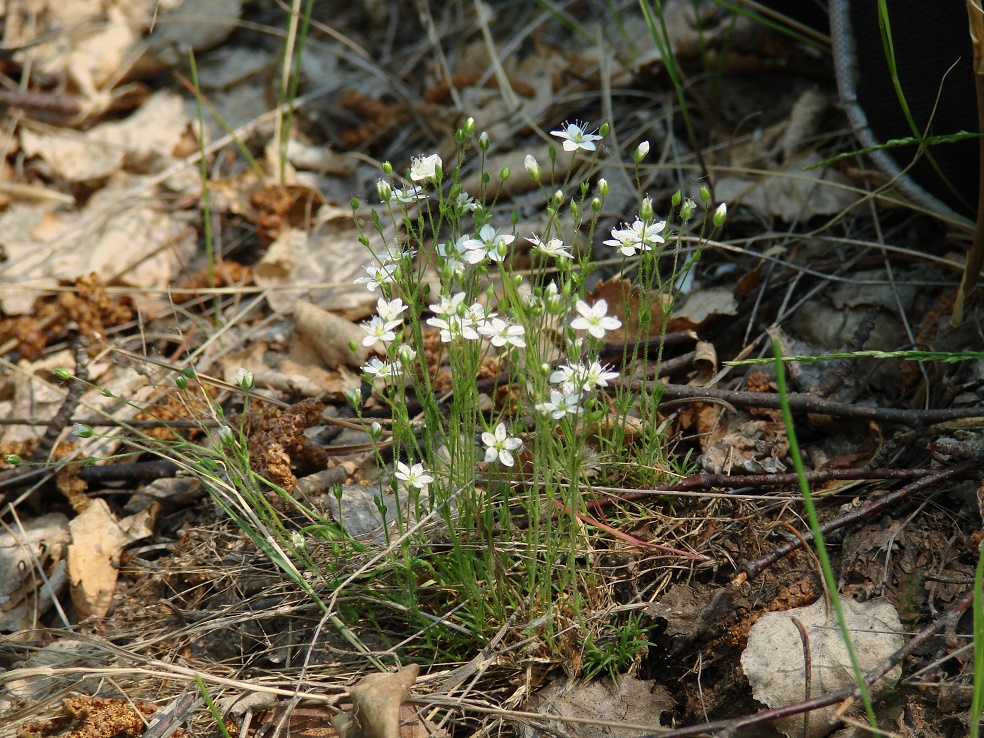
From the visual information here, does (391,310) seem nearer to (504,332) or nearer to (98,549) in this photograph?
(504,332)

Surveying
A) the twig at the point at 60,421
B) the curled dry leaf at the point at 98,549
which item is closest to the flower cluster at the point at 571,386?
the curled dry leaf at the point at 98,549

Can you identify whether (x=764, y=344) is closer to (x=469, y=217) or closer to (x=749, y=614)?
(x=749, y=614)

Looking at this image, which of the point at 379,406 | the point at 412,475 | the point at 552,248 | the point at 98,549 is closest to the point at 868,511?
the point at 552,248

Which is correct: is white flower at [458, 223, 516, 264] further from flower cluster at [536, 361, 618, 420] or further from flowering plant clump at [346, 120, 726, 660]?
flower cluster at [536, 361, 618, 420]

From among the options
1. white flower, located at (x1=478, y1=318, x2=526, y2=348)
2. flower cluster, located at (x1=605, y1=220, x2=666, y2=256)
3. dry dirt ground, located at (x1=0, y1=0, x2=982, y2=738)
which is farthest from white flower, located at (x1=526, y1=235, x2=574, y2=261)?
dry dirt ground, located at (x1=0, y1=0, x2=982, y2=738)

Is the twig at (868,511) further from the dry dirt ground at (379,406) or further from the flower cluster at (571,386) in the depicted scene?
the flower cluster at (571,386)

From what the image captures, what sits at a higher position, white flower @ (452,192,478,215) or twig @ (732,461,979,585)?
white flower @ (452,192,478,215)

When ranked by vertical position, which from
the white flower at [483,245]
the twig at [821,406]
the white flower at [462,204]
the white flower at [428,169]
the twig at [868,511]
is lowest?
the twig at [868,511]
